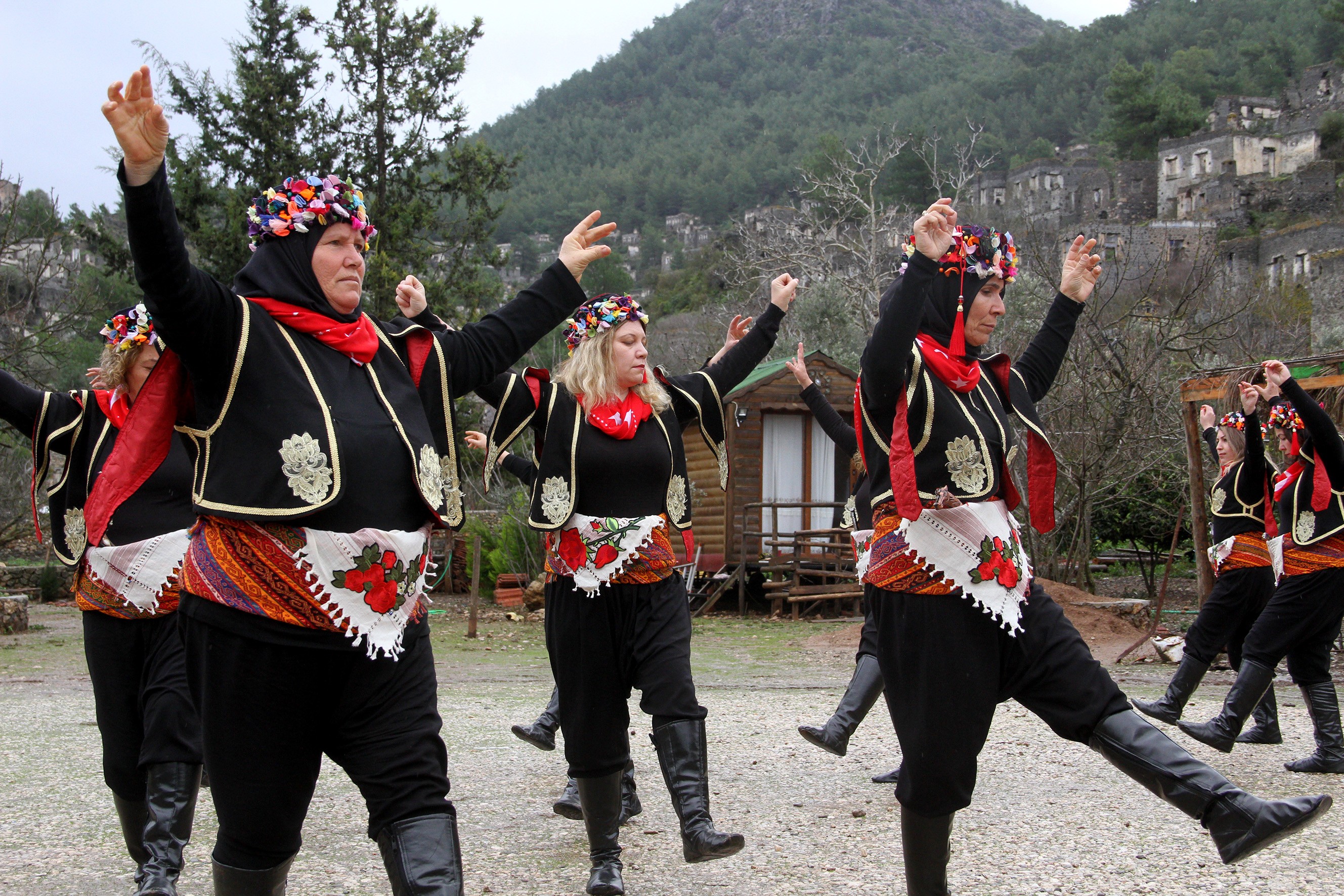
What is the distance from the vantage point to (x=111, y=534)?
4.18 metres

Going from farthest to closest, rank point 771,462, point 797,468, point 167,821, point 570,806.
→ point 797,468 < point 771,462 < point 570,806 < point 167,821

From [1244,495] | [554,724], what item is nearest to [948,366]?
[554,724]

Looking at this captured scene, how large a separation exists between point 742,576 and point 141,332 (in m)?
13.8

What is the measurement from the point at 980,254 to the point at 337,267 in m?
1.91

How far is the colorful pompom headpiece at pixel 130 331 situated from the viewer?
4062 mm

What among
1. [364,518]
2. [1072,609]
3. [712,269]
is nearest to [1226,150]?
[712,269]

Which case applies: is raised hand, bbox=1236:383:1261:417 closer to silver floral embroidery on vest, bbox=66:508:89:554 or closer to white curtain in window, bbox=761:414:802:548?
silver floral embroidery on vest, bbox=66:508:89:554

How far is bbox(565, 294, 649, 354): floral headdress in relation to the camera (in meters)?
4.52

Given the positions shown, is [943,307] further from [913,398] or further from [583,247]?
[583,247]

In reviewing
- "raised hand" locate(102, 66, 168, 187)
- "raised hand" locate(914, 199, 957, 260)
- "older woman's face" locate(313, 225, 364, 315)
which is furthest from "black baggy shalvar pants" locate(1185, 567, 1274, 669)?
"raised hand" locate(102, 66, 168, 187)

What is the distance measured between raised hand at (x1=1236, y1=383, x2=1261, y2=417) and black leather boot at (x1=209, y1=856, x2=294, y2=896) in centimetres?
483

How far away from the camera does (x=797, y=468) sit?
19.6 metres

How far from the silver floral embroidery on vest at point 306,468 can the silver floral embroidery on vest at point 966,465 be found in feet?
5.82

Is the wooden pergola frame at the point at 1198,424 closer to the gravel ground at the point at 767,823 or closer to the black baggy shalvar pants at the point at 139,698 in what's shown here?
the gravel ground at the point at 767,823
